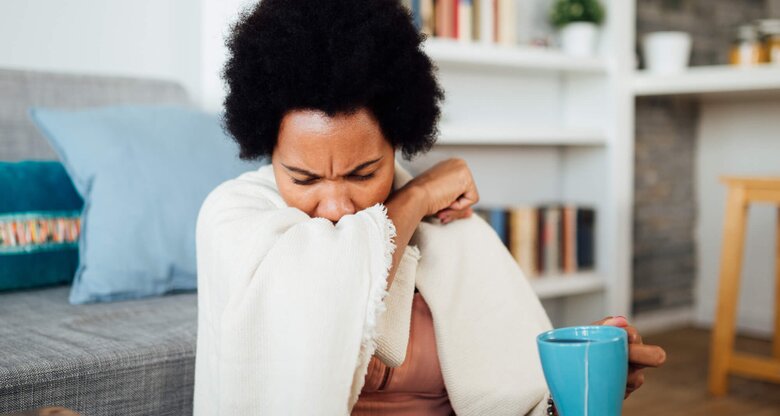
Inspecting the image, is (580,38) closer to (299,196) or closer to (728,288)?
(728,288)

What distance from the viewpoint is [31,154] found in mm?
1794

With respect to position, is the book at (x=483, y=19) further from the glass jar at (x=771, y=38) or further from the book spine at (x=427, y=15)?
the glass jar at (x=771, y=38)

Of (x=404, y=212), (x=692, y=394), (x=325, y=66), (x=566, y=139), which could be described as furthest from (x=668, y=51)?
(x=325, y=66)

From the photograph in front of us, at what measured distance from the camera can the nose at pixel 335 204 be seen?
37.9 inches

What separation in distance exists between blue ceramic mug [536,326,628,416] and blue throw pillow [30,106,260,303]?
101 cm

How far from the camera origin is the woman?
2.68ft

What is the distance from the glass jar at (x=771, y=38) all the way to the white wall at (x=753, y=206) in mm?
487

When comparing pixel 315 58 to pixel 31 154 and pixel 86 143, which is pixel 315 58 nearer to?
pixel 86 143

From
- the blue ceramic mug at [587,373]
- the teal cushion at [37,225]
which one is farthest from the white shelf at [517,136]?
the blue ceramic mug at [587,373]

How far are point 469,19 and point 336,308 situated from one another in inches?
86.3

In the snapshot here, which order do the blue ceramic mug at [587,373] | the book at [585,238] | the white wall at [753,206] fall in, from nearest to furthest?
the blue ceramic mug at [587,373]
the book at [585,238]
the white wall at [753,206]

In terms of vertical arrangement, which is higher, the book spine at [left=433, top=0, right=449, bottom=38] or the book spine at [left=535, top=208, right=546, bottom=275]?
the book spine at [left=433, top=0, right=449, bottom=38]

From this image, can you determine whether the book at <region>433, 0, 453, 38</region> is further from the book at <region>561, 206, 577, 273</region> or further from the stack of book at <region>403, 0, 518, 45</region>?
the book at <region>561, 206, 577, 273</region>

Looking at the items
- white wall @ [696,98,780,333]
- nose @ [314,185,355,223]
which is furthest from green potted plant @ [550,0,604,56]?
nose @ [314,185,355,223]
